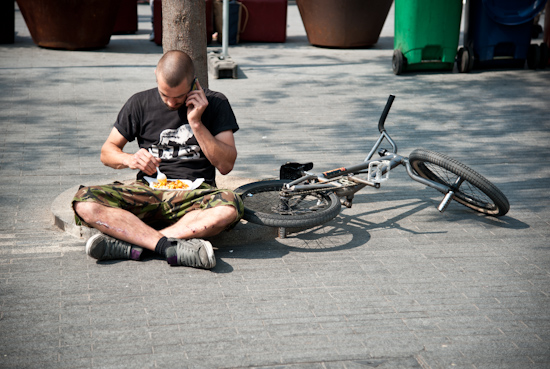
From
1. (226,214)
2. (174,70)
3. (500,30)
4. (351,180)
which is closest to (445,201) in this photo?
(351,180)

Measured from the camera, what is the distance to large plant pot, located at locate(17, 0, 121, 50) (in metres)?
10.6

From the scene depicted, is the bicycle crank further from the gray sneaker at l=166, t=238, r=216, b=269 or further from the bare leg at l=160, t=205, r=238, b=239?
the gray sneaker at l=166, t=238, r=216, b=269

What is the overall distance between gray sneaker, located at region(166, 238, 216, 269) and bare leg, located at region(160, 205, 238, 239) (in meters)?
0.10

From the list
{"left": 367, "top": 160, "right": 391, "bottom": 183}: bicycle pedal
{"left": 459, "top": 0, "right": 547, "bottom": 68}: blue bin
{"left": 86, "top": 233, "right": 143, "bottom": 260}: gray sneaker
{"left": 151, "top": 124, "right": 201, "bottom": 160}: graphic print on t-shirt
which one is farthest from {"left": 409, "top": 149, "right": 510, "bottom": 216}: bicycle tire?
{"left": 459, "top": 0, "right": 547, "bottom": 68}: blue bin

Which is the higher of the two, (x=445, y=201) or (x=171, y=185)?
(x=171, y=185)

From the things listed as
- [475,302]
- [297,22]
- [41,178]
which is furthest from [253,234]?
[297,22]

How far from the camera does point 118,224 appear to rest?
3.84m

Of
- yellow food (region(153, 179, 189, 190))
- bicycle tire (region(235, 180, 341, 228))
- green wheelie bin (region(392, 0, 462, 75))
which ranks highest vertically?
green wheelie bin (region(392, 0, 462, 75))

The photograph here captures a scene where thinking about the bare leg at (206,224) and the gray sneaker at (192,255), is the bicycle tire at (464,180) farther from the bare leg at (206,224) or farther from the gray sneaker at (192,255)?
the gray sneaker at (192,255)

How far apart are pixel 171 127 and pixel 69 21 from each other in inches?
302

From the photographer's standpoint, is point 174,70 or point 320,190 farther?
point 320,190

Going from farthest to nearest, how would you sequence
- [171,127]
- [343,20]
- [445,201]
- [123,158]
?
[343,20] < [445,201] < [171,127] < [123,158]

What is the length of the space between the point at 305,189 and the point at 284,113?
12.0 feet

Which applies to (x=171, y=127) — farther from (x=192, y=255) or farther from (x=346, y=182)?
(x=346, y=182)
